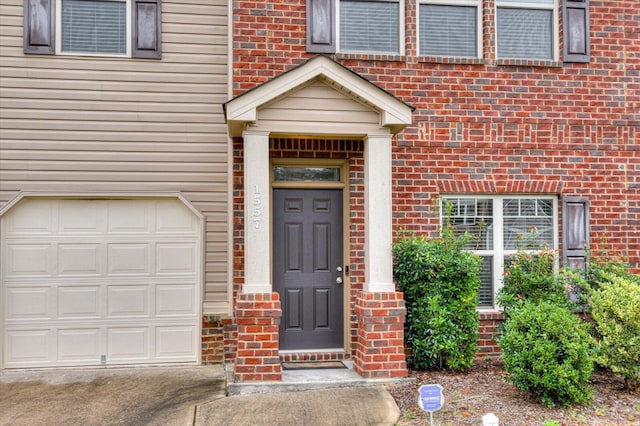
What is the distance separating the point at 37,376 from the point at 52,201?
6.72 feet

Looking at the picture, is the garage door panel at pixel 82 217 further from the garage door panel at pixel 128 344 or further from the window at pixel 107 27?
the window at pixel 107 27

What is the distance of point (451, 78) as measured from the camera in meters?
7.49

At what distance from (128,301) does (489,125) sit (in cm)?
500

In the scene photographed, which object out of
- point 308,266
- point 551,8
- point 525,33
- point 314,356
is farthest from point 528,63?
point 314,356

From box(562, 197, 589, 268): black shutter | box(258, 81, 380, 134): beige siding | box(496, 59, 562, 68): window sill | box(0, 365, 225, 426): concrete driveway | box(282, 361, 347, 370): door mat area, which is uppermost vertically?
box(496, 59, 562, 68): window sill

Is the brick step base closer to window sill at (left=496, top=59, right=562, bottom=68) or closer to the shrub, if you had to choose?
the shrub

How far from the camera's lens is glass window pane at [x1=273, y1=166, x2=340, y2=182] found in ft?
23.5

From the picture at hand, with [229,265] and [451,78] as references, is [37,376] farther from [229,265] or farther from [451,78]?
[451,78]

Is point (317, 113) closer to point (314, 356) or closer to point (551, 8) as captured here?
point (314, 356)

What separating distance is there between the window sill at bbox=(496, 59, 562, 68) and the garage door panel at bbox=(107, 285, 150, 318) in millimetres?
5279

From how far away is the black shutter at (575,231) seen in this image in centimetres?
752

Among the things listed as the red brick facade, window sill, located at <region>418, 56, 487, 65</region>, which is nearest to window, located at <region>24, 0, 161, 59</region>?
the red brick facade

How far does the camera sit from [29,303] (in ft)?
23.4

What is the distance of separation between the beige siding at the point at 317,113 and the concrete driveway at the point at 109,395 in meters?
2.83
